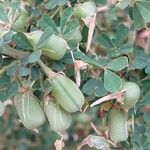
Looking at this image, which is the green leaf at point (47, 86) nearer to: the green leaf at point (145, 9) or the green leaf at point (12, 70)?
the green leaf at point (12, 70)

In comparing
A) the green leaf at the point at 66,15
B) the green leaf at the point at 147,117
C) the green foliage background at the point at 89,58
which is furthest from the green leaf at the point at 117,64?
the green leaf at the point at 147,117

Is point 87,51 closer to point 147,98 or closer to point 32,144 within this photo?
point 147,98

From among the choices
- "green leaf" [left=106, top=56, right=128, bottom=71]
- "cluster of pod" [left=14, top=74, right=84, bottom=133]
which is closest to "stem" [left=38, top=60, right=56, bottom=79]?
"cluster of pod" [left=14, top=74, right=84, bottom=133]

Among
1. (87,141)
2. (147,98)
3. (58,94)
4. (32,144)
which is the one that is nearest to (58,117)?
(58,94)

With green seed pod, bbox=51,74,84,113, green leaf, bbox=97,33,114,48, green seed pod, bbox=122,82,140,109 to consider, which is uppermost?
green seed pod, bbox=51,74,84,113

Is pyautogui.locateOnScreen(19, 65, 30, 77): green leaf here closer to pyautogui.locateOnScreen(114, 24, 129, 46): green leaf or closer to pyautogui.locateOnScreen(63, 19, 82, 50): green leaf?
pyautogui.locateOnScreen(63, 19, 82, 50): green leaf

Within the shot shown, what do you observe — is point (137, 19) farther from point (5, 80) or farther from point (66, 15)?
point (5, 80)

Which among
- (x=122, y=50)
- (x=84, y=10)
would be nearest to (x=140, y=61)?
(x=122, y=50)
